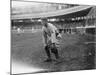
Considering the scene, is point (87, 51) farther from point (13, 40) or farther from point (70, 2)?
point (13, 40)

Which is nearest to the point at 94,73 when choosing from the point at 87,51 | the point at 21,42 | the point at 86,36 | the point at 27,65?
the point at 87,51

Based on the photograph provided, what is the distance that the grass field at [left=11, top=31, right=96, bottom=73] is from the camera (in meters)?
2.56

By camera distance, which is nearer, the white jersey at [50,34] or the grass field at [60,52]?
the grass field at [60,52]

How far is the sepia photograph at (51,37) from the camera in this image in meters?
2.55

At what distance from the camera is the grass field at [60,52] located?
101 inches

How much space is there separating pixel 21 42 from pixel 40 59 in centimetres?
40

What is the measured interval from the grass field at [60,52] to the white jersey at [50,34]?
0.27ft

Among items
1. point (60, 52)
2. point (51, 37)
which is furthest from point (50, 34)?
point (60, 52)

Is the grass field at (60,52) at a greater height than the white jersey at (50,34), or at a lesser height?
lesser

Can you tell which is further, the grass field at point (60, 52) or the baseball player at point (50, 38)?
the baseball player at point (50, 38)

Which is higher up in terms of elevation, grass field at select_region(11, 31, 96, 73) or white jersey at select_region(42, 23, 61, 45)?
white jersey at select_region(42, 23, 61, 45)

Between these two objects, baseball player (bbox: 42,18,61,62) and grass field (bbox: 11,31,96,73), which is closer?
grass field (bbox: 11,31,96,73)
